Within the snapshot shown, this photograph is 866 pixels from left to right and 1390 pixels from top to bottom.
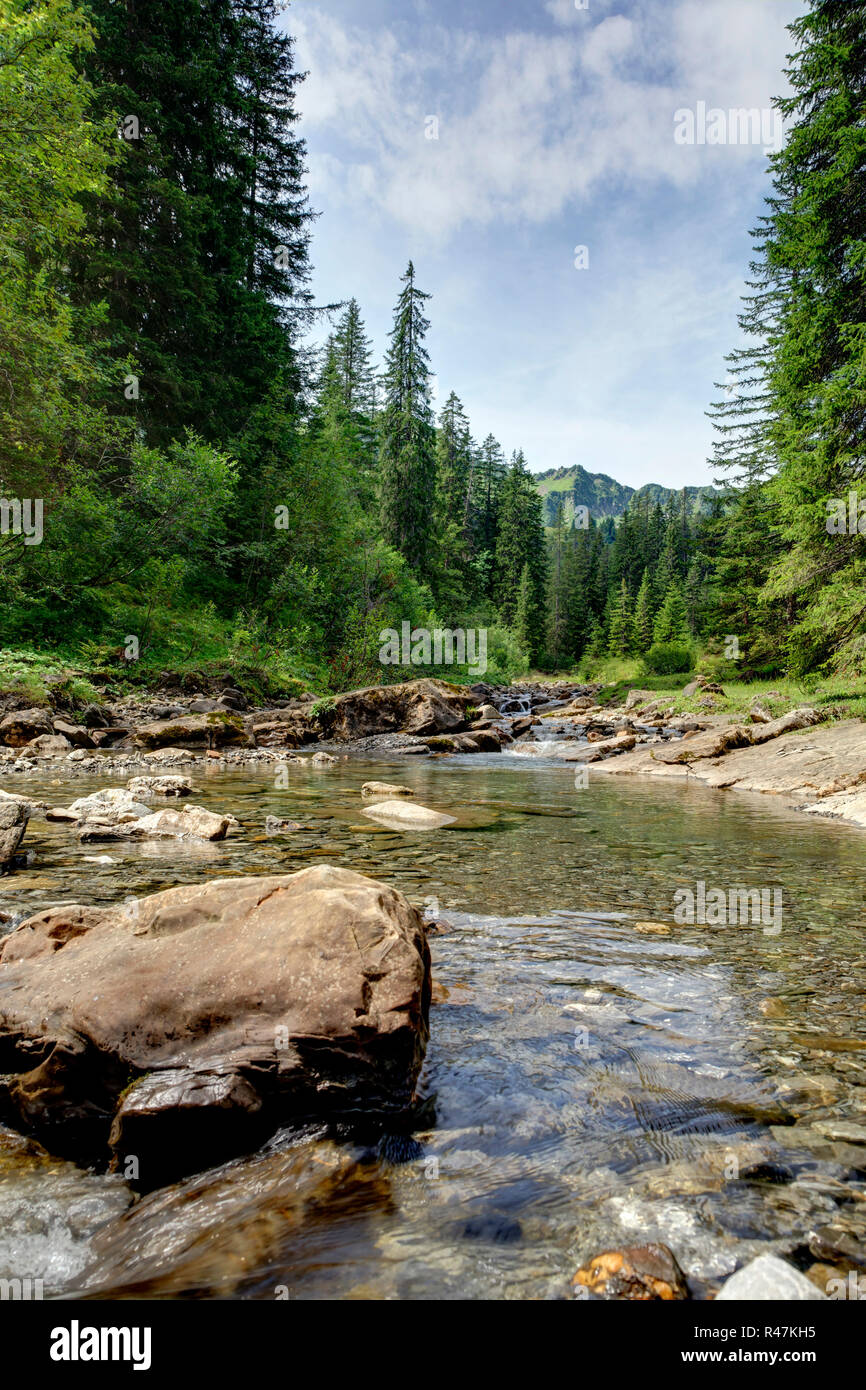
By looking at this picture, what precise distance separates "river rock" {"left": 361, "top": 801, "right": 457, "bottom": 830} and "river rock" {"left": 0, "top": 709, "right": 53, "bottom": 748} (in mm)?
8322

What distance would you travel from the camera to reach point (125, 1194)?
2.17 metres

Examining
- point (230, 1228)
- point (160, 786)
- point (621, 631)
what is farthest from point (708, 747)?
point (621, 631)

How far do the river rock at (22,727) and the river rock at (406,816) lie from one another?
8.32 meters

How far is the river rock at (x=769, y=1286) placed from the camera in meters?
1.73

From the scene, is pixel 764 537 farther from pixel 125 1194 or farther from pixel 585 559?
pixel 585 559

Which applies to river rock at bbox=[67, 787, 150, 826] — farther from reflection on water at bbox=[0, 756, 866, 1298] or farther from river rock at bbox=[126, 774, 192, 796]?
reflection on water at bbox=[0, 756, 866, 1298]

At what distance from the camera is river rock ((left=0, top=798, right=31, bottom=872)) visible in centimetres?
551

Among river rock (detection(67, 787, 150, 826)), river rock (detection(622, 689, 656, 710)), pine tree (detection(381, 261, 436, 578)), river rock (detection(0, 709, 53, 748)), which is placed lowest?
river rock (detection(67, 787, 150, 826))

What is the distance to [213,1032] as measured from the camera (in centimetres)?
258

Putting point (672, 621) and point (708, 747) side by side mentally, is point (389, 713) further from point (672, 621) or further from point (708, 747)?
point (672, 621)

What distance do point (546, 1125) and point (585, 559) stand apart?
274 ft

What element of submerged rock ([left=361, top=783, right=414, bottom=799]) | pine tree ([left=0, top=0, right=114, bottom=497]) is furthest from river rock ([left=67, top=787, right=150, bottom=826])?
pine tree ([left=0, top=0, right=114, bottom=497])
